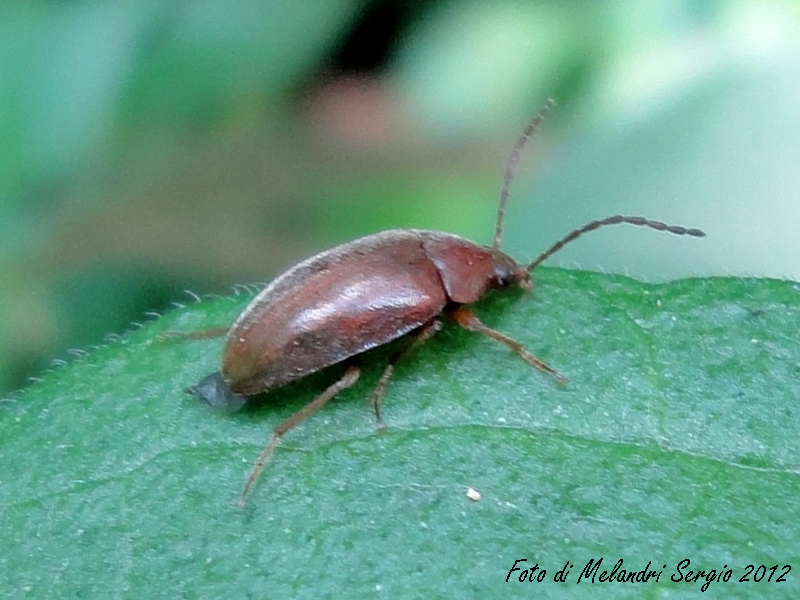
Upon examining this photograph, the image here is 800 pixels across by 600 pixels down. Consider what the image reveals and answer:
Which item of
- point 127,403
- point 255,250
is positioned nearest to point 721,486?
point 127,403

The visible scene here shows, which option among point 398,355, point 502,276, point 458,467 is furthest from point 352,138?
point 458,467

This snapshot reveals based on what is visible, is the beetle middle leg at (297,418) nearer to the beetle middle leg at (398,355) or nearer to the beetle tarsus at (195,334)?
the beetle middle leg at (398,355)

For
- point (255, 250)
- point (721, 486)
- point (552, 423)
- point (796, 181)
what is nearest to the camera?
point (721, 486)

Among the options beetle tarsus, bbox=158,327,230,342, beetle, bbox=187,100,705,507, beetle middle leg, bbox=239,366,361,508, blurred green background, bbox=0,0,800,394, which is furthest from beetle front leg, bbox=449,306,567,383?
blurred green background, bbox=0,0,800,394

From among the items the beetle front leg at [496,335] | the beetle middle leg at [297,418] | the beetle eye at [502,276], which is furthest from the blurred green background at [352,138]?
the beetle middle leg at [297,418]

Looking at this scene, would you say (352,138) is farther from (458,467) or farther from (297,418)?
(458,467)

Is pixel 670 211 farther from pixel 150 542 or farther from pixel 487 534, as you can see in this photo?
pixel 150 542

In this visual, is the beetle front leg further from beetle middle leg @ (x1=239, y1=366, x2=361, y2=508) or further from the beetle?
beetle middle leg @ (x1=239, y1=366, x2=361, y2=508)
